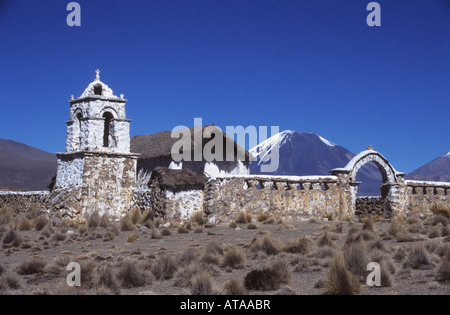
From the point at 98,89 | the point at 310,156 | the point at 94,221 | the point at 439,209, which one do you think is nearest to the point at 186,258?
the point at 94,221

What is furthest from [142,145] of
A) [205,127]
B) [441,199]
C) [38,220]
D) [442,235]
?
[442,235]

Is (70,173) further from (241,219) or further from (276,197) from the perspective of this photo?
(276,197)

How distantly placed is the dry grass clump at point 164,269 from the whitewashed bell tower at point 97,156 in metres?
12.4

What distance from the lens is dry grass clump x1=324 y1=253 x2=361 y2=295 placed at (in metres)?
6.96

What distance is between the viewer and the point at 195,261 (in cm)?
A: 945

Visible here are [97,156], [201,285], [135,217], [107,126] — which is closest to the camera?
[201,285]

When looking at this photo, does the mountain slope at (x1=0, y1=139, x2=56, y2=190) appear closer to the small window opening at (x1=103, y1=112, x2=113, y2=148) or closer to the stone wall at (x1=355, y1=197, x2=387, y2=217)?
the small window opening at (x1=103, y1=112, x2=113, y2=148)

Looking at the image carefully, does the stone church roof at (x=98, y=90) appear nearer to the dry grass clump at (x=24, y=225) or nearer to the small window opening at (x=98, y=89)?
the small window opening at (x=98, y=89)

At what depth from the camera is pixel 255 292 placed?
293 inches

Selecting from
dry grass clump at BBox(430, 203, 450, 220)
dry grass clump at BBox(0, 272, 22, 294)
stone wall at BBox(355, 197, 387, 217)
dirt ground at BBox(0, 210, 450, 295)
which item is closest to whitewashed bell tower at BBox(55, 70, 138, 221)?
dirt ground at BBox(0, 210, 450, 295)

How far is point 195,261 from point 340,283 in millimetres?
3238

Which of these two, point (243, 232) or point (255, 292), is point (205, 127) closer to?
point (243, 232)

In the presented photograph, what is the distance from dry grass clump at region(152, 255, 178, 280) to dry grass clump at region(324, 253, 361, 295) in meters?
2.84
